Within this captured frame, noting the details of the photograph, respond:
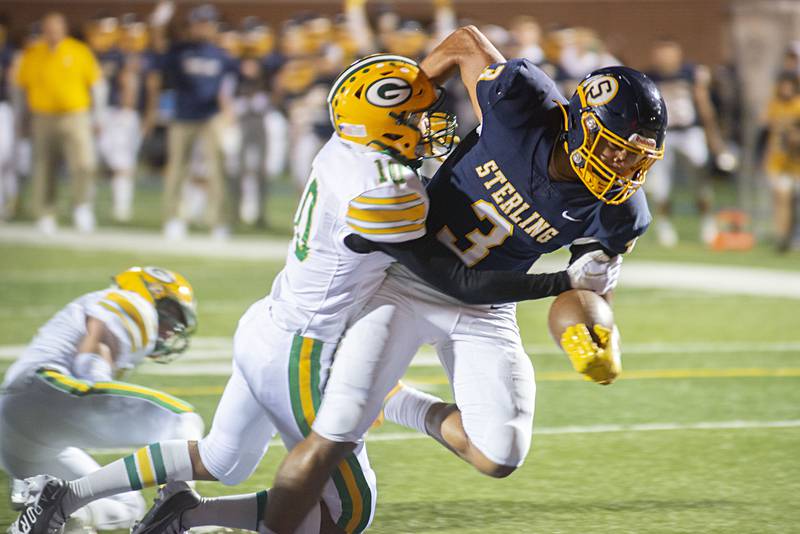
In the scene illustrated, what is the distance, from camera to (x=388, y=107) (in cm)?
405

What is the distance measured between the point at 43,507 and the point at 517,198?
1767mm

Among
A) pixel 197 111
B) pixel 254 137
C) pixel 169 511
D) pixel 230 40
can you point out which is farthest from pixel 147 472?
pixel 230 40

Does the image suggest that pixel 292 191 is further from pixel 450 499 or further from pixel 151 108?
pixel 450 499

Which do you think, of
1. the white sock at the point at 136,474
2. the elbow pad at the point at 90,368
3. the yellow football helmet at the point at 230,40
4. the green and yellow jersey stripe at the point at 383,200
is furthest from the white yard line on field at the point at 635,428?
the yellow football helmet at the point at 230,40

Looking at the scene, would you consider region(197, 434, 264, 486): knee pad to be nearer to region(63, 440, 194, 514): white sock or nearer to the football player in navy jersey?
region(63, 440, 194, 514): white sock

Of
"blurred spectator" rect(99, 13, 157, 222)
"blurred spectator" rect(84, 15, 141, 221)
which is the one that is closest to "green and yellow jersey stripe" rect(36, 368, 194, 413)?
"blurred spectator" rect(99, 13, 157, 222)

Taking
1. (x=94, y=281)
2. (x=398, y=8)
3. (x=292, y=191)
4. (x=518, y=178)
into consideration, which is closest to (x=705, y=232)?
(x=94, y=281)

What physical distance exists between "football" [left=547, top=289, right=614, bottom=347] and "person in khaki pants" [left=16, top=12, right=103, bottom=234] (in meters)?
10.2

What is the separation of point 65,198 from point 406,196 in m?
14.5

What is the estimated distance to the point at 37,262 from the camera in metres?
11.5

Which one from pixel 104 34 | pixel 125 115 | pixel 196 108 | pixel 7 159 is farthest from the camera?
pixel 104 34

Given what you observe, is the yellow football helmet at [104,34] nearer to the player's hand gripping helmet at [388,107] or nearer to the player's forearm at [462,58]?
the player's forearm at [462,58]

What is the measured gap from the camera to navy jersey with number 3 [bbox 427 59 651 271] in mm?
4191

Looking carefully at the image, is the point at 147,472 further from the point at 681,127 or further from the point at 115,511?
the point at 681,127
